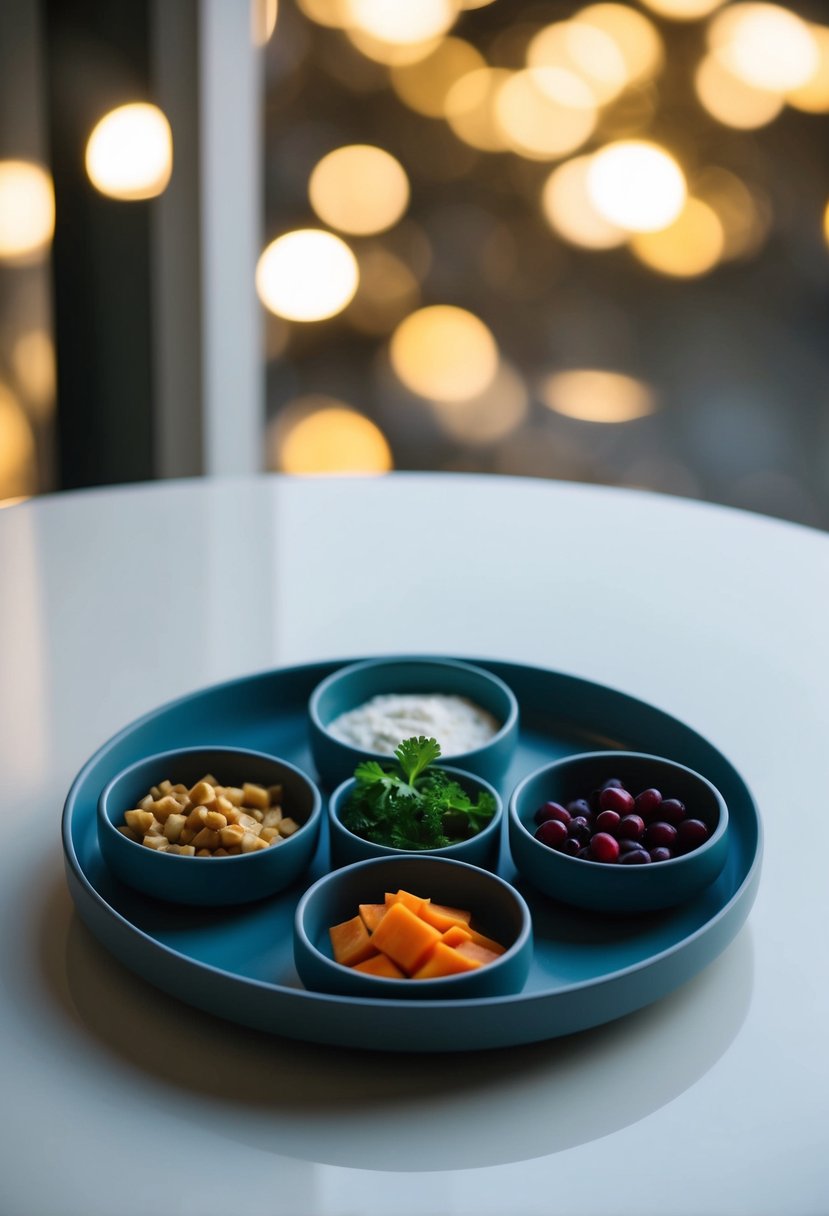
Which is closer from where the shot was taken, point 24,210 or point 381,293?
point 24,210

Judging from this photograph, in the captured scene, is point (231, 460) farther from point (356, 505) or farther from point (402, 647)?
point (402, 647)

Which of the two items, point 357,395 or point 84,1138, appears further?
point 357,395

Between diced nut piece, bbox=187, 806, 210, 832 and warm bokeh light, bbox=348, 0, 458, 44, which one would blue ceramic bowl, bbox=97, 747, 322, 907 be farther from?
warm bokeh light, bbox=348, 0, 458, 44

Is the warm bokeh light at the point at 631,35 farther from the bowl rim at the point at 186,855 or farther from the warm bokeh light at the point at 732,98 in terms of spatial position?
the bowl rim at the point at 186,855

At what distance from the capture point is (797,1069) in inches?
29.9

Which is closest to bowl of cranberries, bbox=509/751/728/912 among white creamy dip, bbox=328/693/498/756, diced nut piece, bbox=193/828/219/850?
white creamy dip, bbox=328/693/498/756

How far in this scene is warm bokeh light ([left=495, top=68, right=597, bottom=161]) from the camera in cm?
308

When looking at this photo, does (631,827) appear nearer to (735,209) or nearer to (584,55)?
(735,209)

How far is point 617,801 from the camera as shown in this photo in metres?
0.94

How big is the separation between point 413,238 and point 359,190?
194mm

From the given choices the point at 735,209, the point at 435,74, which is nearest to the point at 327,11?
the point at 435,74

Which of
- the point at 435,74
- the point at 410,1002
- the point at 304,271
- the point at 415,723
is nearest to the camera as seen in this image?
the point at 410,1002

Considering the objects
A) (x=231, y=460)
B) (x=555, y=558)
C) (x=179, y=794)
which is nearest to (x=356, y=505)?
(x=555, y=558)

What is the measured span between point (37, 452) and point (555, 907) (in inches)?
99.6
